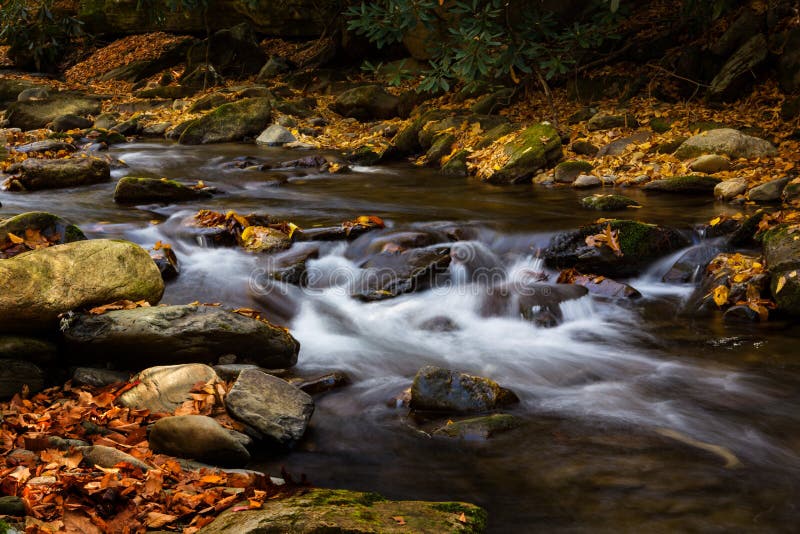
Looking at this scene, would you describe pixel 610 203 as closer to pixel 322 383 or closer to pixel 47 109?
pixel 322 383

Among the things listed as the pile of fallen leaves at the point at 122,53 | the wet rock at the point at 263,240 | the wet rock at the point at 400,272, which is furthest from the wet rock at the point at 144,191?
the pile of fallen leaves at the point at 122,53

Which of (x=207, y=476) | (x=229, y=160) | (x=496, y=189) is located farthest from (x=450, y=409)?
(x=229, y=160)

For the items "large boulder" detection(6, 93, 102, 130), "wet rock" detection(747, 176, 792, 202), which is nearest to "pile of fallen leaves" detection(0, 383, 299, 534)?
"wet rock" detection(747, 176, 792, 202)

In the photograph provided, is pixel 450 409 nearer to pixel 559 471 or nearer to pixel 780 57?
pixel 559 471

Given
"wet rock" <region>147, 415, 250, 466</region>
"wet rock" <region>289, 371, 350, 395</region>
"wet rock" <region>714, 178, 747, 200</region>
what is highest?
"wet rock" <region>714, 178, 747, 200</region>

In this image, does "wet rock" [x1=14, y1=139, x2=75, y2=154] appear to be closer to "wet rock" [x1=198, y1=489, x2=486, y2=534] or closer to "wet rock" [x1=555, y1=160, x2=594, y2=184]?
"wet rock" [x1=555, y1=160, x2=594, y2=184]

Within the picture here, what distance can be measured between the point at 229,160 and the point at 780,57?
1021cm

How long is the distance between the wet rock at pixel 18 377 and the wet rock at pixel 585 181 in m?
8.26

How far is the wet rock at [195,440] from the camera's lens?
3.58m

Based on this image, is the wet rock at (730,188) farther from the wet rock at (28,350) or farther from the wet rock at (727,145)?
the wet rock at (28,350)

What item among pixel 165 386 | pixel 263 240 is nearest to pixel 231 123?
pixel 263 240

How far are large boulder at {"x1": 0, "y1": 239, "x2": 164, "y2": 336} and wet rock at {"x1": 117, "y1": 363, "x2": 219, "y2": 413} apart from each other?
2.43 feet

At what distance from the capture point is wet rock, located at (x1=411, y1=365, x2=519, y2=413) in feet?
14.6

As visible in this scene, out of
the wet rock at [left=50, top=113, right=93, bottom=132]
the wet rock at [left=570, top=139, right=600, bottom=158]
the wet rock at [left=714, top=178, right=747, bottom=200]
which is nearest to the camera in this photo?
the wet rock at [left=714, top=178, right=747, bottom=200]
